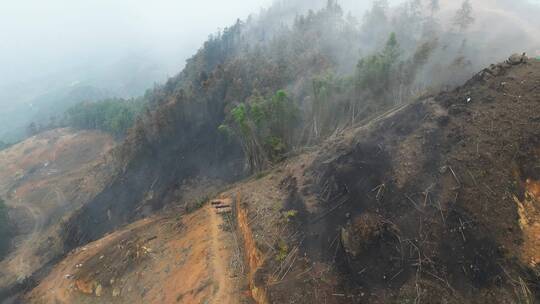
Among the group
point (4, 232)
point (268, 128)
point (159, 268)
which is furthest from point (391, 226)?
point (4, 232)

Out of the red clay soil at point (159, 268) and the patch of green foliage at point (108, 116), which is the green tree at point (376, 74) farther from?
the patch of green foliage at point (108, 116)

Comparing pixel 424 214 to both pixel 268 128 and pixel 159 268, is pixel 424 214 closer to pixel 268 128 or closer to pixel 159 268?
pixel 159 268

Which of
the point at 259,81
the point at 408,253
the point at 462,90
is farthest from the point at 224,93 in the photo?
the point at 408,253

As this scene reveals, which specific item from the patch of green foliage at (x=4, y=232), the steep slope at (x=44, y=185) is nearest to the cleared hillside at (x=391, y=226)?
the steep slope at (x=44, y=185)

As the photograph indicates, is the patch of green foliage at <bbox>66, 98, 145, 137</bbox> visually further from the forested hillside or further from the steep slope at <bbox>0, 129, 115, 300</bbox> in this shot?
the forested hillside

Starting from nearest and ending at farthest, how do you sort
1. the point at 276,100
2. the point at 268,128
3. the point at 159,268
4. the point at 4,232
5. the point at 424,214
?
the point at 424,214, the point at 159,268, the point at 276,100, the point at 268,128, the point at 4,232

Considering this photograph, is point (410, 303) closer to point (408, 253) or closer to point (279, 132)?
point (408, 253)
